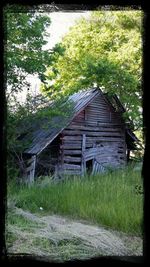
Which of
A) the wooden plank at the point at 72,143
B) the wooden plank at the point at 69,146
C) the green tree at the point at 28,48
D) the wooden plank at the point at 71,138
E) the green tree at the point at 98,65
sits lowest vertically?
the wooden plank at the point at 69,146

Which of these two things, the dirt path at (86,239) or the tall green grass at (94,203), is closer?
the dirt path at (86,239)

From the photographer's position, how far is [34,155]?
9156 mm

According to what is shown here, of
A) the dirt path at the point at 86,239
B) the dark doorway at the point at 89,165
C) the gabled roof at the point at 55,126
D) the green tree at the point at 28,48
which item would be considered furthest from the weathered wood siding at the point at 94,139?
the dirt path at the point at 86,239

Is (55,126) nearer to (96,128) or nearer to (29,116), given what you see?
(29,116)

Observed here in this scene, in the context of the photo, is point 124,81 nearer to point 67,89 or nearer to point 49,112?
point 67,89

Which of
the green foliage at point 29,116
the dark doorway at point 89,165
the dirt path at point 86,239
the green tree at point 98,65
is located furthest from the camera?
the dark doorway at point 89,165

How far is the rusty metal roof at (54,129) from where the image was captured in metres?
9.21

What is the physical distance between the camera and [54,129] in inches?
398

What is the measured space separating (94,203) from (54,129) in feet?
16.2

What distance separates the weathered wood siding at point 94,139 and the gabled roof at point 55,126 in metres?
0.58

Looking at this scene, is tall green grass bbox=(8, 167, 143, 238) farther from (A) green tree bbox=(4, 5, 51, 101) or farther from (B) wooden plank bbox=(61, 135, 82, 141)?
(B) wooden plank bbox=(61, 135, 82, 141)

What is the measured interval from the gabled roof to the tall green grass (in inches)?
98.0

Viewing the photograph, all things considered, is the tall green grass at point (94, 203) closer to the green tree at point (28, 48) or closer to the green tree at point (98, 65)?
the green tree at point (28, 48)

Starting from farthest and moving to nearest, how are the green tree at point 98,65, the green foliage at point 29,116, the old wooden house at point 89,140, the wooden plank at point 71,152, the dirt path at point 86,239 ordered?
the wooden plank at point 71,152 < the old wooden house at point 89,140 < the green tree at point 98,65 < the green foliage at point 29,116 < the dirt path at point 86,239
